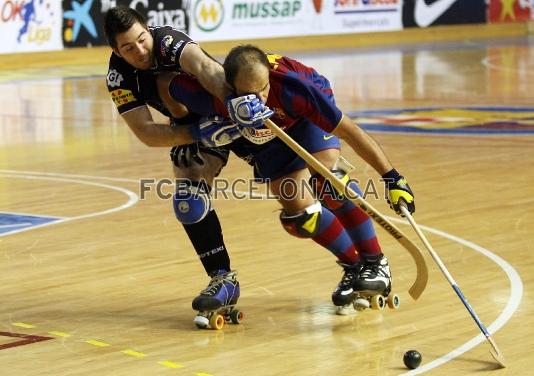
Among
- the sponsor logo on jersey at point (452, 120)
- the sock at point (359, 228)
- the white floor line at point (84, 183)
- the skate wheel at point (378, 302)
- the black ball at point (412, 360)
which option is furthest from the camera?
the sponsor logo on jersey at point (452, 120)

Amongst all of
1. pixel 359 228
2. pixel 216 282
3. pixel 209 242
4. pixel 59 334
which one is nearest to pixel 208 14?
pixel 359 228

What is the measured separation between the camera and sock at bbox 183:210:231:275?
7180 millimetres

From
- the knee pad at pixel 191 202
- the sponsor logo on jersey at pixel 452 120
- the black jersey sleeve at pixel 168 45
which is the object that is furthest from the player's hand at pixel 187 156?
the sponsor logo on jersey at pixel 452 120

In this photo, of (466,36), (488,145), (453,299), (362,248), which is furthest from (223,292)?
(466,36)

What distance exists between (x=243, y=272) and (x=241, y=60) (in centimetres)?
220

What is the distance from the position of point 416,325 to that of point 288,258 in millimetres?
2022

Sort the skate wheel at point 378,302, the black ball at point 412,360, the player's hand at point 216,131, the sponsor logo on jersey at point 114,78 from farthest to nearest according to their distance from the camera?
the skate wheel at point 378,302
the sponsor logo on jersey at point 114,78
the player's hand at point 216,131
the black ball at point 412,360

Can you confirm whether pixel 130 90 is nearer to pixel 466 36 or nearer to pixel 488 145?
pixel 488 145

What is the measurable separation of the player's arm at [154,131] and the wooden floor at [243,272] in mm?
1050

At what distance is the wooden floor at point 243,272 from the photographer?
245 inches

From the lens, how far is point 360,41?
112ft

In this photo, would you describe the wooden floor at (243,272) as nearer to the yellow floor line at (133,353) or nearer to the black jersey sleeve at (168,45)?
the yellow floor line at (133,353)

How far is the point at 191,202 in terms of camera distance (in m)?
7.05

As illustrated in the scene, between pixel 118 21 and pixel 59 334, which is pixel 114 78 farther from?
pixel 59 334
